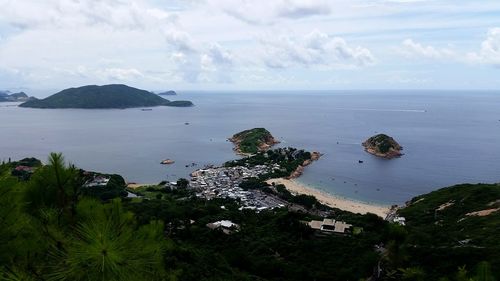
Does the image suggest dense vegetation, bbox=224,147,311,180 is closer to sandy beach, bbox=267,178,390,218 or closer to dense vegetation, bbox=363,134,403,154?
sandy beach, bbox=267,178,390,218

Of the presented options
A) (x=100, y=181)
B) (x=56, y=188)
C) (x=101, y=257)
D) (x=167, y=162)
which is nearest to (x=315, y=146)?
(x=167, y=162)

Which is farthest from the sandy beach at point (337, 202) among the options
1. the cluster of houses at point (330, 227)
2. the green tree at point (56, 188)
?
the green tree at point (56, 188)

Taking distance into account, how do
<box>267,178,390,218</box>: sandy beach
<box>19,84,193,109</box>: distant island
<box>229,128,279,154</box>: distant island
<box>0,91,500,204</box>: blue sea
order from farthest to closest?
<box>19,84,193,109</box>: distant island → <box>229,128,279,154</box>: distant island → <box>0,91,500,204</box>: blue sea → <box>267,178,390,218</box>: sandy beach

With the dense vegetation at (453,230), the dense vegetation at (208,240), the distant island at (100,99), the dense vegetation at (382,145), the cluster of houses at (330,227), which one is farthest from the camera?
the distant island at (100,99)

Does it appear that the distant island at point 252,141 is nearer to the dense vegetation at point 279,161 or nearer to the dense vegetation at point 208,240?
the dense vegetation at point 279,161

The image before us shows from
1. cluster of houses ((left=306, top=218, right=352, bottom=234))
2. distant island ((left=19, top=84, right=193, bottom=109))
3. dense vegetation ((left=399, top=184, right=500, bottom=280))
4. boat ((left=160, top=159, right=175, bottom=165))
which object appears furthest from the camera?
distant island ((left=19, top=84, right=193, bottom=109))

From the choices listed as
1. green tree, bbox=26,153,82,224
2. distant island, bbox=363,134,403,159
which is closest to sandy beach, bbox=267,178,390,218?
distant island, bbox=363,134,403,159
